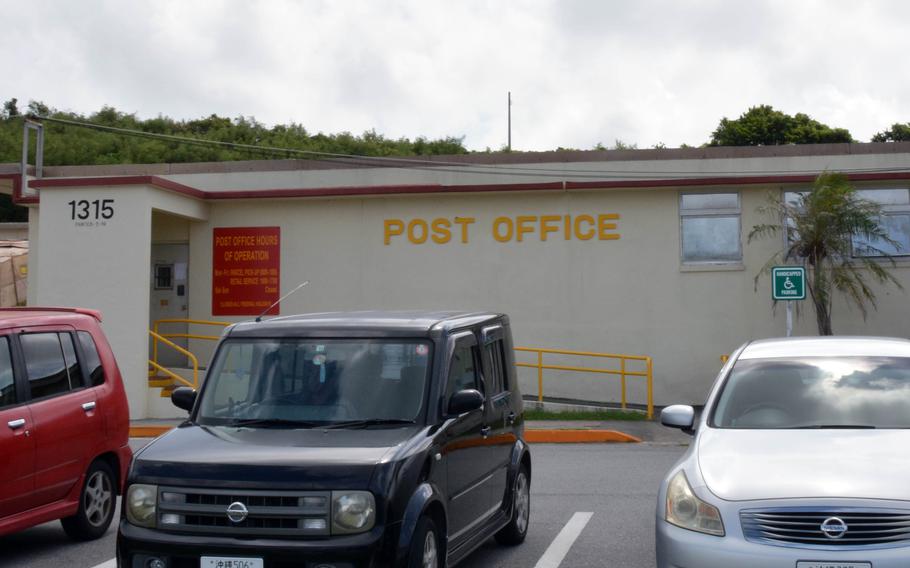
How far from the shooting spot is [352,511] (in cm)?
542

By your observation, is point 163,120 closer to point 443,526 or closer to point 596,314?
point 596,314

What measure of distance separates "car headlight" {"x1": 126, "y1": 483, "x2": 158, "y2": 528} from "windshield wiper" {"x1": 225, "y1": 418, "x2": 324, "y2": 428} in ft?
2.63

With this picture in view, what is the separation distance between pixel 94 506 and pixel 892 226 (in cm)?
1675

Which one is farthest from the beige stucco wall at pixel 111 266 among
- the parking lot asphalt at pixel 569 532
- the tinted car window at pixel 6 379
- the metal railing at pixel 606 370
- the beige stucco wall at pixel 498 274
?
the tinted car window at pixel 6 379

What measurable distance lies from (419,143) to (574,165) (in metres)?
43.2

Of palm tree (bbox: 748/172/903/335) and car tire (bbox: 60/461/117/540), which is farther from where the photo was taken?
palm tree (bbox: 748/172/903/335)

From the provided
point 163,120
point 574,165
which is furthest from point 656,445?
point 163,120

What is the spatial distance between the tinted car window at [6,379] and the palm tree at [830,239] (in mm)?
15055

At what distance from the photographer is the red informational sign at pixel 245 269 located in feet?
72.2

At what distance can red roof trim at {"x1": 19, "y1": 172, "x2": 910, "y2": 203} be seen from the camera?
19.5 metres

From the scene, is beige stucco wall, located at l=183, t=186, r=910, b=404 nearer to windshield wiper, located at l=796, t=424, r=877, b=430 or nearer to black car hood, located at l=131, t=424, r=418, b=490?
windshield wiper, located at l=796, t=424, r=877, b=430

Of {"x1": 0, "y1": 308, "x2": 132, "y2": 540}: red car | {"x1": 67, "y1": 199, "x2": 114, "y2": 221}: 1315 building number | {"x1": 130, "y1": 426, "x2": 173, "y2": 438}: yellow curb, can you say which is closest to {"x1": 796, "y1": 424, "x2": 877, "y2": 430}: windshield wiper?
{"x1": 0, "y1": 308, "x2": 132, "y2": 540}: red car

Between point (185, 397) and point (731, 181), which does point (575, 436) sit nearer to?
point (731, 181)

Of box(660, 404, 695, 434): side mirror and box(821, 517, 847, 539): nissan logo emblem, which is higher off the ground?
box(660, 404, 695, 434): side mirror
